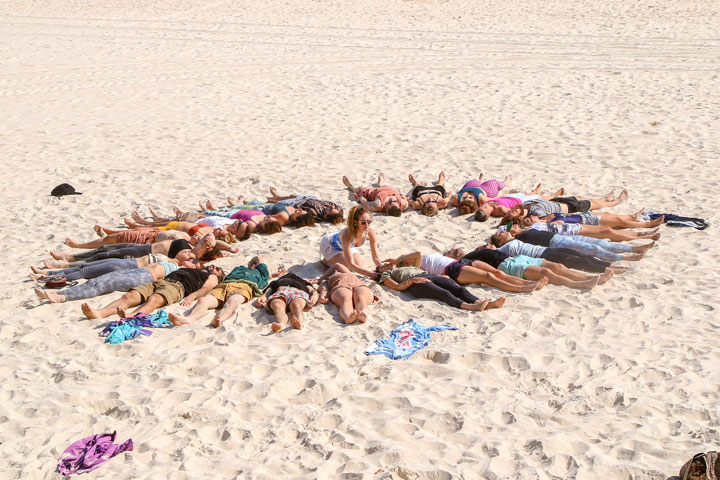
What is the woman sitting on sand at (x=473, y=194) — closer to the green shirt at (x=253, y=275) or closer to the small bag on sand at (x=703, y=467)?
the green shirt at (x=253, y=275)

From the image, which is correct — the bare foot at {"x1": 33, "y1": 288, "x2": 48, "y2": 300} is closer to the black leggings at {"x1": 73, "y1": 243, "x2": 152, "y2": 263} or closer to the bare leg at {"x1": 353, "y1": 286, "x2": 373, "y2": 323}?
the black leggings at {"x1": 73, "y1": 243, "x2": 152, "y2": 263}

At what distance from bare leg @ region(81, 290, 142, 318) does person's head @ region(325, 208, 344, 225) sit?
2.92 m

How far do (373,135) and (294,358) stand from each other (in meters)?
7.19

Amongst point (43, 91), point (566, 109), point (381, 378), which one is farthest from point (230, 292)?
point (43, 91)

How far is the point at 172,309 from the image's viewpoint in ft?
21.0

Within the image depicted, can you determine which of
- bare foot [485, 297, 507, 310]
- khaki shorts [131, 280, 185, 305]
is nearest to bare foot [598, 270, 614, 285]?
bare foot [485, 297, 507, 310]

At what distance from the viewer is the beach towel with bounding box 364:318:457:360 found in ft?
17.9

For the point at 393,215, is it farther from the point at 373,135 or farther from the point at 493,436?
the point at 493,436

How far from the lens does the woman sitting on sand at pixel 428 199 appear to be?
343 inches

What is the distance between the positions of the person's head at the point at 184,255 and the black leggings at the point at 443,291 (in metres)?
2.48

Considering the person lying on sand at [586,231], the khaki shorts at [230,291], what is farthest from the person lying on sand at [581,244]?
the khaki shorts at [230,291]

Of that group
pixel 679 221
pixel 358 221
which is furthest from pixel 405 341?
pixel 679 221

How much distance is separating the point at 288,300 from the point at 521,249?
8.45 feet

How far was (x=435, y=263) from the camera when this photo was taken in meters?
6.95
